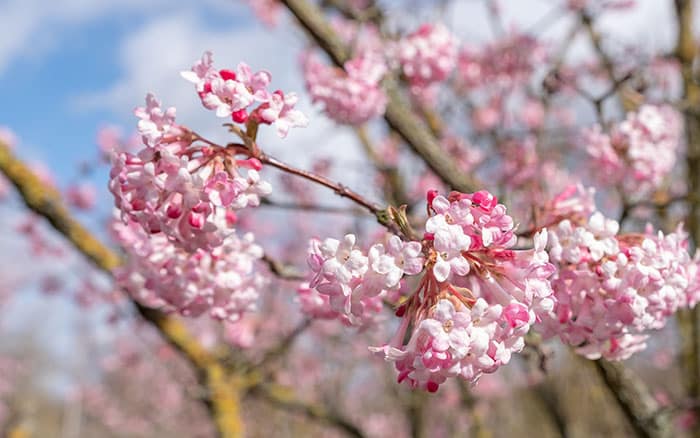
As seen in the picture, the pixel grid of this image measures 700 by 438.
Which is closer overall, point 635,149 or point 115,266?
point 635,149

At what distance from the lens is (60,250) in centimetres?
718

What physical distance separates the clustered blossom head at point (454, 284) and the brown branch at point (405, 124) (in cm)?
92

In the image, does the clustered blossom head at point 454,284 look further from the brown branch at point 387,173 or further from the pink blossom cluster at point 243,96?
the brown branch at point 387,173

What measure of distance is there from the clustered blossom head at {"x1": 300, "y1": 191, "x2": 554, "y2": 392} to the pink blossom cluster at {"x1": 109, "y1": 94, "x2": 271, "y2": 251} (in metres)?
0.20

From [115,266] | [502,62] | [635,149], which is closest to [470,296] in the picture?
[635,149]

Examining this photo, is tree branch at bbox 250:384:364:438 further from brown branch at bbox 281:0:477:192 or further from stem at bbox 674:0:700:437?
stem at bbox 674:0:700:437

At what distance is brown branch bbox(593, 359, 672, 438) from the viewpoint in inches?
86.7

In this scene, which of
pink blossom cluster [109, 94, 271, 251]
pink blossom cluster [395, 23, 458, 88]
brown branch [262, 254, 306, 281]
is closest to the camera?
pink blossom cluster [109, 94, 271, 251]

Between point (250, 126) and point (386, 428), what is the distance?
9.65m

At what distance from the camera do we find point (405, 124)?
7.06 feet

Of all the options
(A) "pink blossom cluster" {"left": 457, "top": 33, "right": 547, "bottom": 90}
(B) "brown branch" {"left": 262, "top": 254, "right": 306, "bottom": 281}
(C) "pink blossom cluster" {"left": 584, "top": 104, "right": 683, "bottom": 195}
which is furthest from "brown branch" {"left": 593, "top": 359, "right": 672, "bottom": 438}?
(A) "pink blossom cluster" {"left": 457, "top": 33, "right": 547, "bottom": 90}

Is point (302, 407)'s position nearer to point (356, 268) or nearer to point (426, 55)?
point (426, 55)

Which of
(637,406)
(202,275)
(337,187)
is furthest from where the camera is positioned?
(637,406)

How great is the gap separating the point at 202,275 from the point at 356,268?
654 millimetres
